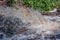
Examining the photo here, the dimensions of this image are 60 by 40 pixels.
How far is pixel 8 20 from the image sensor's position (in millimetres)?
14305

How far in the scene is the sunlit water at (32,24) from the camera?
12609 millimetres

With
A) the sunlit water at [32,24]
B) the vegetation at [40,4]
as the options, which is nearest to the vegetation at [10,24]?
the sunlit water at [32,24]

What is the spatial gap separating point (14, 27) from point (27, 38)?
186cm

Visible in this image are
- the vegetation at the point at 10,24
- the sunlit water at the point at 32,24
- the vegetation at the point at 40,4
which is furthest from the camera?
the vegetation at the point at 40,4

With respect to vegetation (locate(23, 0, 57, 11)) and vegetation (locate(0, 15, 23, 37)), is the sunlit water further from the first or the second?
vegetation (locate(23, 0, 57, 11))

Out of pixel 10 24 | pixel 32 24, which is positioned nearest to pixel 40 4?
pixel 32 24

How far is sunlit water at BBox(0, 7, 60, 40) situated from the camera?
1261cm

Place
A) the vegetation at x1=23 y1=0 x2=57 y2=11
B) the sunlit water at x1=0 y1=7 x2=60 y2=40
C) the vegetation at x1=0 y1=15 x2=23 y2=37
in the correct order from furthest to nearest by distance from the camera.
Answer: the vegetation at x1=23 y1=0 x2=57 y2=11 → the vegetation at x1=0 y1=15 x2=23 y2=37 → the sunlit water at x1=0 y1=7 x2=60 y2=40

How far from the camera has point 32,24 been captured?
1480cm

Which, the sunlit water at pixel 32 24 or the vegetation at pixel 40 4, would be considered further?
the vegetation at pixel 40 4

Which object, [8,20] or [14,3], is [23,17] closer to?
[8,20]

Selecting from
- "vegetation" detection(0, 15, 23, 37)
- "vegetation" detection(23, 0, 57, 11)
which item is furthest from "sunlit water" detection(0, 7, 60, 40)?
"vegetation" detection(23, 0, 57, 11)

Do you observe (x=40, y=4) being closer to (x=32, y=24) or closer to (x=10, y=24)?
(x=32, y=24)

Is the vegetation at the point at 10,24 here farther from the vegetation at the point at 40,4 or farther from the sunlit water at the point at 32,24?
the vegetation at the point at 40,4
